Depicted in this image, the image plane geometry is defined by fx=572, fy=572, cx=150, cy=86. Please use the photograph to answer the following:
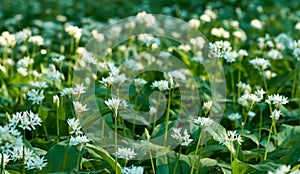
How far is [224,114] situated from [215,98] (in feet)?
0.61

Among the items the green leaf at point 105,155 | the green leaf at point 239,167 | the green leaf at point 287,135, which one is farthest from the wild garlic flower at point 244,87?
the green leaf at point 105,155

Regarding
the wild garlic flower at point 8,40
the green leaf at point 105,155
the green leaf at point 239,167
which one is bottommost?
the green leaf at point 239,167

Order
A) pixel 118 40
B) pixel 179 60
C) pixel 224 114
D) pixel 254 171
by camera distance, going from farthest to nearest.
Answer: pixel 118 40
pixel 179 60
pixel 224 114
pixel 254 171

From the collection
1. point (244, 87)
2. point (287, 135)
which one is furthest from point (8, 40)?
point (287, 135)

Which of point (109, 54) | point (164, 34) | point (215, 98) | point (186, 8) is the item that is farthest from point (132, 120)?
point (186, 8)

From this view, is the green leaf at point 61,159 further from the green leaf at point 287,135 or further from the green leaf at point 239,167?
the green leaf at point 287,135

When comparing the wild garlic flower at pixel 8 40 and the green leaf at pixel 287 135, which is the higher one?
the wild garlic flower at pixel 8 40

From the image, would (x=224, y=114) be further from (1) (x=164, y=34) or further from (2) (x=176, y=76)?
(1) (x=164, y=34)

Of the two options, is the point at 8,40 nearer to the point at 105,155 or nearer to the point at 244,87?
the point at 244,87

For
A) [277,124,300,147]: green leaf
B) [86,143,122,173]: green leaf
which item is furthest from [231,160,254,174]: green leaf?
[277,124,300,147]: green leaf

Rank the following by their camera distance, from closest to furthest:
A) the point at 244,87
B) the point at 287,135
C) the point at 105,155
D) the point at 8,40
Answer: the point at 105,155 < the point at 287,135 < the point at 244,87 < the point at 8,40

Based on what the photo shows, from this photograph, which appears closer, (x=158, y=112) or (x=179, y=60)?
(x=158, y=112)

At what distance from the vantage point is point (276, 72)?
14.2ft

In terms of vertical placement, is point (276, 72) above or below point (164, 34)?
below
